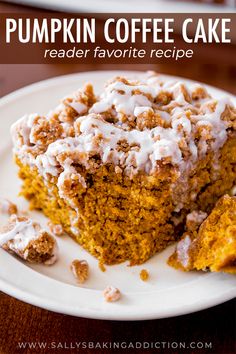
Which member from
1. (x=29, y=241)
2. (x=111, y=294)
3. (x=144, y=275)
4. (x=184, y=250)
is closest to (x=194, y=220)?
(x=184, y=250)

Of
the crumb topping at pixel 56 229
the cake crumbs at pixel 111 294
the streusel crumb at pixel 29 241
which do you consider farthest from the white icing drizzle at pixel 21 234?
the cake crumbs at pixel 111 294

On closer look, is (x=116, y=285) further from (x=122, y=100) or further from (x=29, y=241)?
(x=122, y=100)

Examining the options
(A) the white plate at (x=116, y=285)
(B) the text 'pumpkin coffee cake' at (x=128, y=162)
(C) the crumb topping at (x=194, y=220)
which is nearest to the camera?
(A) the white plate at (x=116, y=285)

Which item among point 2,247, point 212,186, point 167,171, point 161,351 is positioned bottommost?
point 161,351

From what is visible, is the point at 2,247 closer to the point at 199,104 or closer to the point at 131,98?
the point at 131,98

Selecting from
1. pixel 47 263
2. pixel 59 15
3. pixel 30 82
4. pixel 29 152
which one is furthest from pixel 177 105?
pixel 59 15

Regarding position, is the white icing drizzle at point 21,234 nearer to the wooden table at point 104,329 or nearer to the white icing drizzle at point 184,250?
the wooden table at point 104,329
